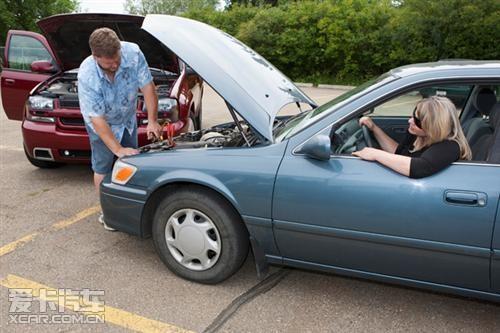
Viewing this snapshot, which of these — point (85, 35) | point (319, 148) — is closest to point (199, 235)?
point (319, 148)

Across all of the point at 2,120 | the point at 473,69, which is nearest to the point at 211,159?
the point at 473,69

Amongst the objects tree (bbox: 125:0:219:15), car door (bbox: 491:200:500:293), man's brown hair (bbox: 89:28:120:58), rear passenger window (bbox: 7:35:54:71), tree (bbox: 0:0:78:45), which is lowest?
car door (bbox: 491:200:500:293)

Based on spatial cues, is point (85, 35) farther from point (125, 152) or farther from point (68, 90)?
point (125, 152)

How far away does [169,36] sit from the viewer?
286 cm

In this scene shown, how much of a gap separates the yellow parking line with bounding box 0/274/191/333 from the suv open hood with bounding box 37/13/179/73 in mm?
3054

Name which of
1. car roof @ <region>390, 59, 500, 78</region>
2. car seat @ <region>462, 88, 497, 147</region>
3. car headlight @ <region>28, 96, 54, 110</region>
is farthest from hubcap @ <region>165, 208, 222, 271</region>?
car headlight @ <region>28, 96, 54, 110</region>

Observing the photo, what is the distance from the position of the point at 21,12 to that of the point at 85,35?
16.4 meters

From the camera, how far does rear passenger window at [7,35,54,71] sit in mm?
6582

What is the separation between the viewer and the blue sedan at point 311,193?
91.7 inches

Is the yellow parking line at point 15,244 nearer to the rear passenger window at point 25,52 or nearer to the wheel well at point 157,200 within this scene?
Answer: the wheel well at point 157,200

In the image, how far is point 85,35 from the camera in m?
5.39

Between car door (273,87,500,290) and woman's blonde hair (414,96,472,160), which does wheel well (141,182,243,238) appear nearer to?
car door (273,87,500,290)

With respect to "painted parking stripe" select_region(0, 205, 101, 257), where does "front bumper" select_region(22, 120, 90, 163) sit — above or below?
above

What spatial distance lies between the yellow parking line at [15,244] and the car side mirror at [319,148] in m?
2.42
